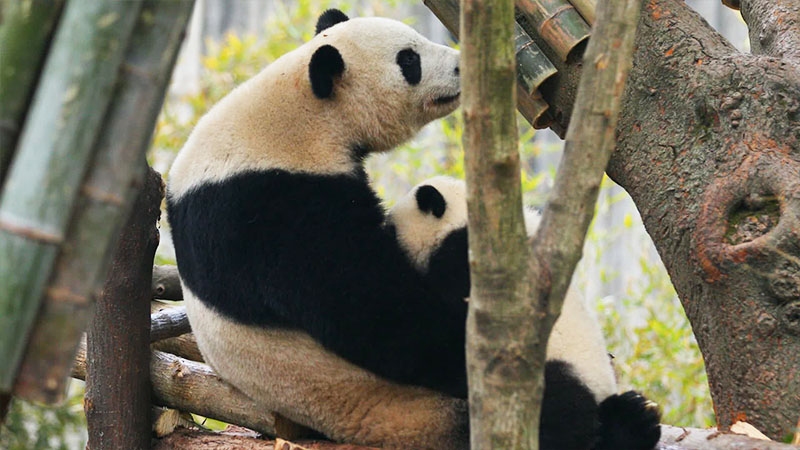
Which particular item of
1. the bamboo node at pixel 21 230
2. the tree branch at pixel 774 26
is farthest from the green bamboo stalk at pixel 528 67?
the bamboo node at pixel 21 230

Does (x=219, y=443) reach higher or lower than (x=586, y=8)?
lower

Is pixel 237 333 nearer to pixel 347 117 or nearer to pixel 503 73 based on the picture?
pixel 347 117

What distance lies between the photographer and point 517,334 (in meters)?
1.34

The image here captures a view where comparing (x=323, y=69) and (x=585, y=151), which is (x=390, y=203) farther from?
(x=585, y=151)

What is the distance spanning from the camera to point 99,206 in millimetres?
1036

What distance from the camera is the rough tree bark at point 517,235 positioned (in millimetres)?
1271

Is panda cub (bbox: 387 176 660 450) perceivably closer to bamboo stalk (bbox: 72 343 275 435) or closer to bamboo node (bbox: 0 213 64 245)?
bamboo stalk (bbox: 72 343 275 435)

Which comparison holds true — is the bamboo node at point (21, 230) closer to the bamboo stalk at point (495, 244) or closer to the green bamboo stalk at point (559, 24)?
the bamboo stalk at point (495, 244)

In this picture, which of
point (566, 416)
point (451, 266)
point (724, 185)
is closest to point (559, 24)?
point (724, 185)

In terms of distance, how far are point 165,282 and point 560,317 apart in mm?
1402

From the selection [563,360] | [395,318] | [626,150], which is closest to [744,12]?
[626,150]

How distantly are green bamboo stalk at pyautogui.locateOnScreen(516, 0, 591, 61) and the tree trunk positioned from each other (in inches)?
49.9

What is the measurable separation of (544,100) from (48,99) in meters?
1.81

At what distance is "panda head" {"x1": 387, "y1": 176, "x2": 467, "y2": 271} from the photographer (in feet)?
7.22
